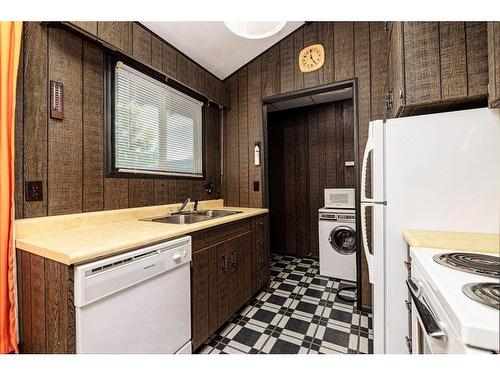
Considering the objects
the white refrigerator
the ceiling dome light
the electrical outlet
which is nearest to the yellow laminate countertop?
the white refrigerator

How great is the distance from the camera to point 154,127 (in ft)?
6.62

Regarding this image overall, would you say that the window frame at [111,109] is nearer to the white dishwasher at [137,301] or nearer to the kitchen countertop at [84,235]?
the kitchen countertop at [84,235]

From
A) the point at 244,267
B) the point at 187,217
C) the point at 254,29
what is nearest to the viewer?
the point at 254,29

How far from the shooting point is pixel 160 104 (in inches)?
81.6

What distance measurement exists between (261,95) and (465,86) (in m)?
1.82

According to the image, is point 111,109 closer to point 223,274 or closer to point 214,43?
point 214,43

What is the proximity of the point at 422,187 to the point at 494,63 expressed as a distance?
607 millimetres

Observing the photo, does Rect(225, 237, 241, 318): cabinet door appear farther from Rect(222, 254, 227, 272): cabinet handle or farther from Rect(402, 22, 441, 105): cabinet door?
Rect(402, 22, 441, 105): cabinet door

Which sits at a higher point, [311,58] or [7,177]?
[311,58]

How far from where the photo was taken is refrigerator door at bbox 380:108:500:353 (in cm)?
112

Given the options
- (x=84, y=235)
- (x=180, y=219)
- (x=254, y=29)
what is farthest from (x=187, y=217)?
(x=254, y=29)

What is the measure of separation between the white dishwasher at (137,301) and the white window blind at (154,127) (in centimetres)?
92

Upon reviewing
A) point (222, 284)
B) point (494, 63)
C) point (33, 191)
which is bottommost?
point (222, 284)

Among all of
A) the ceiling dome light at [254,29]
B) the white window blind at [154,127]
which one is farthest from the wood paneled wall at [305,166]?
the ceiling dome light at [254,29]
